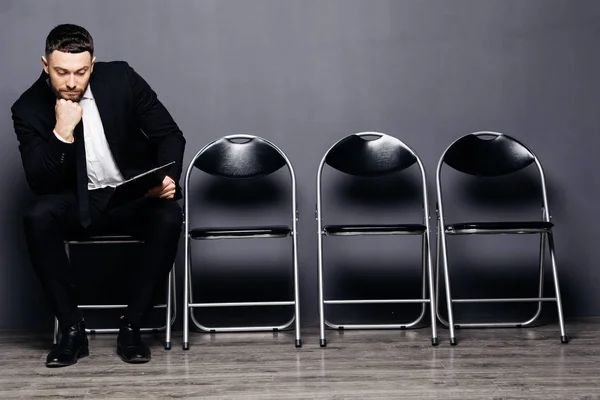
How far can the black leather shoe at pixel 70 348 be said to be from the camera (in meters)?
2.83

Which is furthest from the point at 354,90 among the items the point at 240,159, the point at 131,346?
the point at 131,346

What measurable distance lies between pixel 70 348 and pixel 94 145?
80 centimetres

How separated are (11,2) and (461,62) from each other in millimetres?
2108

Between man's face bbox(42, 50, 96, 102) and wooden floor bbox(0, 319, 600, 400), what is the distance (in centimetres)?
101

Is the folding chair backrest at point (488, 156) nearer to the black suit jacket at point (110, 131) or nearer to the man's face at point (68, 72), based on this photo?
the black suit jacket at point (110, 131)

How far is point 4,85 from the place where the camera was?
3.65 m

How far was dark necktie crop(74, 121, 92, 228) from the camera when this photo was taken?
3006 millimetres

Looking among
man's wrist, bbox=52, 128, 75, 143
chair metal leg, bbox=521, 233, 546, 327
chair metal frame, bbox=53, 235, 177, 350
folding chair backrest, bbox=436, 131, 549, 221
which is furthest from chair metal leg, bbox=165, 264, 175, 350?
chair metal leg, bbox=521, 233, 546, 327

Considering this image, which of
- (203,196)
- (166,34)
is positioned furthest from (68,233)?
(166,34)

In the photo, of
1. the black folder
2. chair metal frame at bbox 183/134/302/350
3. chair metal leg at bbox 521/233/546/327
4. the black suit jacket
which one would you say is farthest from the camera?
chair metal leg at bbox 521/233/546/327

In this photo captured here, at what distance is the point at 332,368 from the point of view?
108 inches

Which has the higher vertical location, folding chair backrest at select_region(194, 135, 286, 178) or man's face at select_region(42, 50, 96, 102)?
man's face at select_region(42, 50, 96, 102)

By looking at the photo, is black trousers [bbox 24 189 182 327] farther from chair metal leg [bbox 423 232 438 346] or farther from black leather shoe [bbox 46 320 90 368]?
chair metal leg [bbox 423 232 438 346]

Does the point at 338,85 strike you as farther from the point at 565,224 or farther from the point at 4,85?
the point at 4,85
